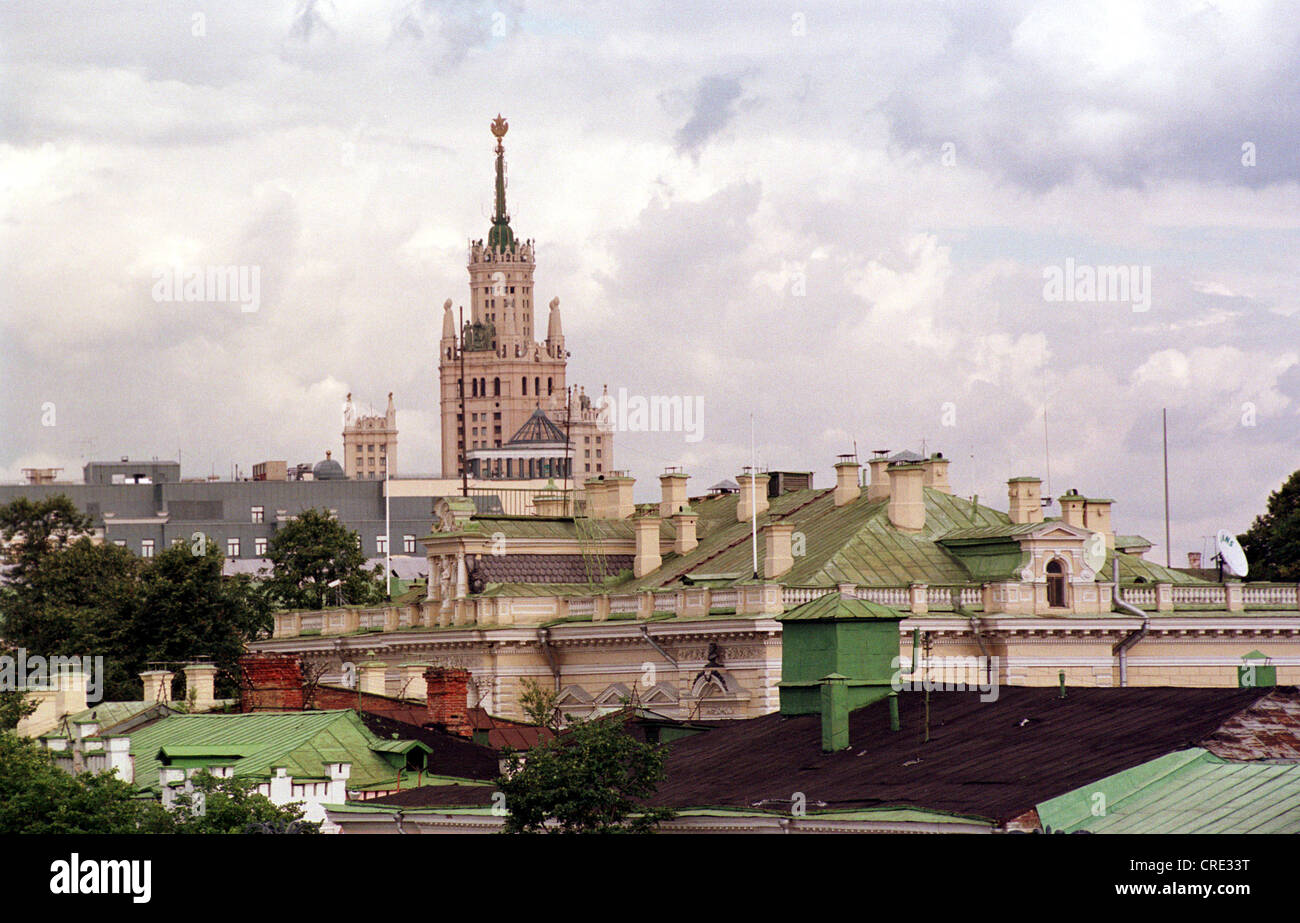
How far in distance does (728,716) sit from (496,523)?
26.1 m

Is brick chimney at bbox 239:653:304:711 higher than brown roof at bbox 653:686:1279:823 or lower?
higher

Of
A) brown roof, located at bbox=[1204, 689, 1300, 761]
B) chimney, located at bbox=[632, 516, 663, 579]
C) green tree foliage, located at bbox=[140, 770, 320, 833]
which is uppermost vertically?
chimney, located at bbox=[632, 516, 663, 579]

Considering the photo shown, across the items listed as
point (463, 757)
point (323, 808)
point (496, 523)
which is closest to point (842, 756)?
point (323, 808)

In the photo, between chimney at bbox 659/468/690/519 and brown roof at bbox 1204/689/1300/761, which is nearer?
brown roof at bbox 1204/689/1300/761

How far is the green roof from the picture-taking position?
68625 millimetres

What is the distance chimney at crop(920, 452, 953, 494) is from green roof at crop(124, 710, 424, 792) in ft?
125

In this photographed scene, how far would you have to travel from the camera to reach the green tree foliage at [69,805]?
197ft

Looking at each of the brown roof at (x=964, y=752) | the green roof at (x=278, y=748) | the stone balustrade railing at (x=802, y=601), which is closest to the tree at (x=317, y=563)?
the stone balustrade railing at (x=802, y=601)

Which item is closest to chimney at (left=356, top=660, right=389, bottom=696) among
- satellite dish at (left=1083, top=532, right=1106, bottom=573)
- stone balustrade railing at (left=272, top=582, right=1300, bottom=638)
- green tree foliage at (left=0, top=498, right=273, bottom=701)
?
stone balustrade railing at (left=272, top=582, right=1300, bottom=638)

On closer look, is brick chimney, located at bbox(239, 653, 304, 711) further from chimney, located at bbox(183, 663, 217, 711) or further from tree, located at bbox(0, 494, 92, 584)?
tree, located at bbox(0, 494, 92, 584)

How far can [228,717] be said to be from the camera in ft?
258

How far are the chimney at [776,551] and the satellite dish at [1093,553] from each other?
10.0 meters

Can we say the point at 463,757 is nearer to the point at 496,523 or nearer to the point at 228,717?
the point at 228,717
